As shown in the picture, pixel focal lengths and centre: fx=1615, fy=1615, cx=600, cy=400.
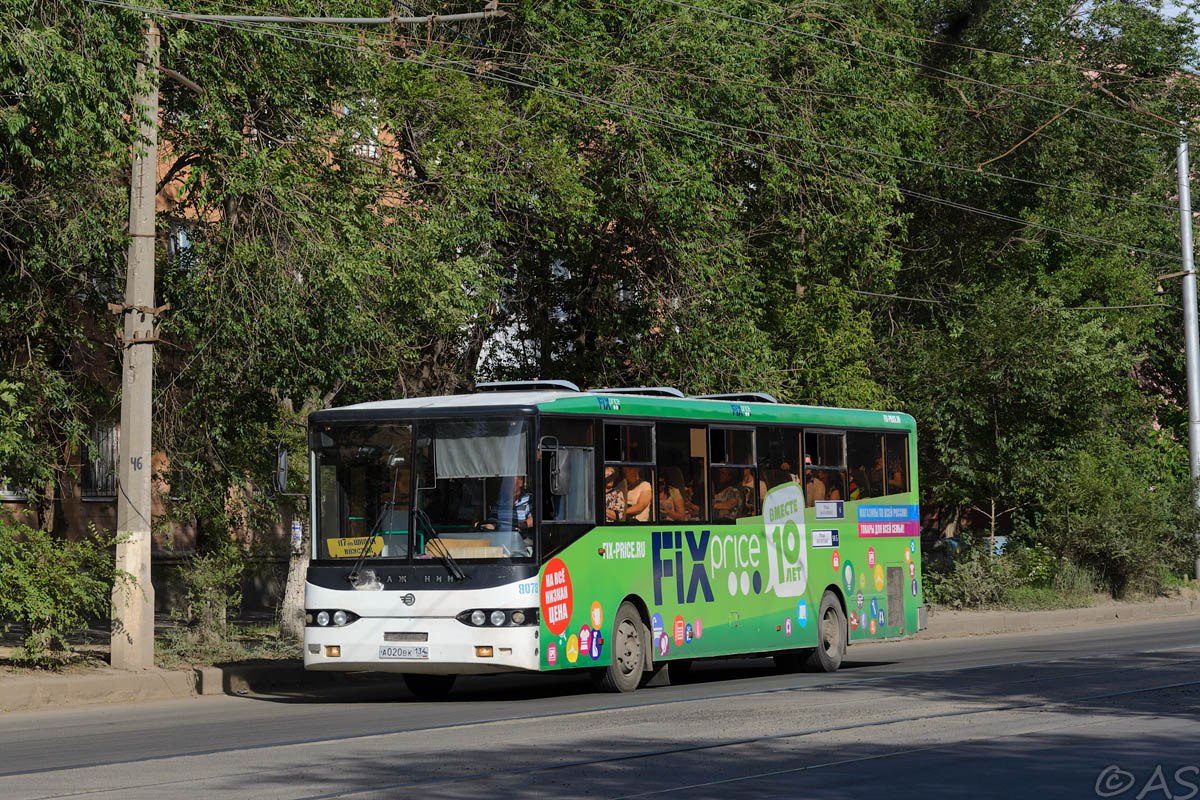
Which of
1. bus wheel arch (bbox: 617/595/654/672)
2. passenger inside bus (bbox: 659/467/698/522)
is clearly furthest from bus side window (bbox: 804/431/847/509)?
bus wheel arch (bbox: 617/595/654/672)

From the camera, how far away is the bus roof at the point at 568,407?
15.4m

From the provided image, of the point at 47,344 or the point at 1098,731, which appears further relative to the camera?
the point at 47,344

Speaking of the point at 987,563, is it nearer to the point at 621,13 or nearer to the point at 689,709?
the point at 621,13

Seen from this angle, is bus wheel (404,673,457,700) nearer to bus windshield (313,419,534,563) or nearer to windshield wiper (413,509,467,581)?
bus windshield (313,419,534,563)

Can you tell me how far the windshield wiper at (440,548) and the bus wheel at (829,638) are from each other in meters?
5.85

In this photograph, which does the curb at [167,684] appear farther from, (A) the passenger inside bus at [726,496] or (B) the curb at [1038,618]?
(B) the curb at [1038,618]

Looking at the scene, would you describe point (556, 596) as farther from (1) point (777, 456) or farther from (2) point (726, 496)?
(1) point (777, 456)

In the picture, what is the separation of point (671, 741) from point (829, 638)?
849 cm

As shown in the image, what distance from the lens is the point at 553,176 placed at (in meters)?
21.3

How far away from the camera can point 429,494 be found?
15.2 meters

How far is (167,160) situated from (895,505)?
10.1 meters

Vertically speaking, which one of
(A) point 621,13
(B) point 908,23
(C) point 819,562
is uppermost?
(B) point 908,23

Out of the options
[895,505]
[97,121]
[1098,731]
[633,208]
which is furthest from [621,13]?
[1098,731]

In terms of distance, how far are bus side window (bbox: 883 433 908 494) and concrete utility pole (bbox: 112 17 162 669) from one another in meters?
9.25
